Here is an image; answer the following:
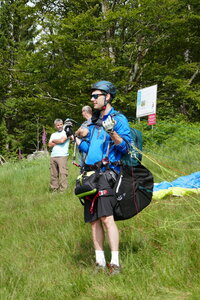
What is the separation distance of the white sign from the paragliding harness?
338 inches

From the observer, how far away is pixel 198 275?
3.25 meters

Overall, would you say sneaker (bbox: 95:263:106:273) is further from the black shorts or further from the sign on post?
the sign on post

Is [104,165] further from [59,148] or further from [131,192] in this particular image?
[59,148]

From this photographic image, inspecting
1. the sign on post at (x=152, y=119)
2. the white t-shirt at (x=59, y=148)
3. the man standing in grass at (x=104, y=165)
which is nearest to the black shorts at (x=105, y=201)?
the man standing in grass at (x=104, y=165)

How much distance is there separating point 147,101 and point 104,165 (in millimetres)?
9221

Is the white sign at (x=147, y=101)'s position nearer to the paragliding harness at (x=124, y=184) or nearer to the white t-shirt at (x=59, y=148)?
the white t-shirt at (x=59, y=148)

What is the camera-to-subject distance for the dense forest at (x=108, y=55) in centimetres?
1485

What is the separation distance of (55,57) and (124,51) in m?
3.20

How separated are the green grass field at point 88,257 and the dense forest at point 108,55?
9.46 metres

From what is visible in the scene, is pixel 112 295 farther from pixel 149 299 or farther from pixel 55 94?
pixel 55 94

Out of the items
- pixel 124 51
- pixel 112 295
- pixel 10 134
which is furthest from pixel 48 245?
pixel 10 134

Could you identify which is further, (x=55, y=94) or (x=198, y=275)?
(x=55, y=94)

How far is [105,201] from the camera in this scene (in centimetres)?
370

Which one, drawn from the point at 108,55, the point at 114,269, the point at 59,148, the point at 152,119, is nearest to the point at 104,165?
the point at 114,269
